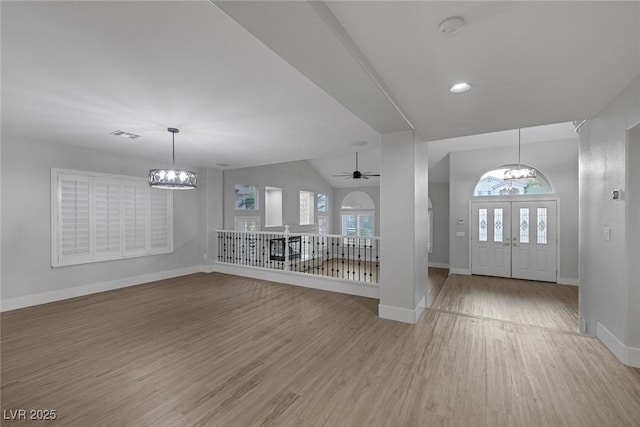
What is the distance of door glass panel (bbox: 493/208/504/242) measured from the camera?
6.81 metres

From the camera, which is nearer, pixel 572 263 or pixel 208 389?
pixel 208 389

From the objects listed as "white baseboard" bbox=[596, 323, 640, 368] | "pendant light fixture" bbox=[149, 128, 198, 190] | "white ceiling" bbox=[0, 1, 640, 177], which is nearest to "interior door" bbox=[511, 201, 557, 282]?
"white baseboard" bbox=[596, 323, 640, 368]

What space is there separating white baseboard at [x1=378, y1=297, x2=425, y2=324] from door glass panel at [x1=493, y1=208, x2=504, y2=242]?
13.9ft

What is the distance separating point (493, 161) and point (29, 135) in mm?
9283

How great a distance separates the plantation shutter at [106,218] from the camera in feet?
16.7

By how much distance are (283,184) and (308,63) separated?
746 centimetres

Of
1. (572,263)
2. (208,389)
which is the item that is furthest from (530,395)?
(572,263)

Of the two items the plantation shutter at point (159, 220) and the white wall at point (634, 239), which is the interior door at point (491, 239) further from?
the plantation shutter at point (159, 220)

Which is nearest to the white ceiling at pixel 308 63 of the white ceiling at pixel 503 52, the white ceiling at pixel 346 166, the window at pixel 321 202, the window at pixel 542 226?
the white ceiling at pixel 503 52

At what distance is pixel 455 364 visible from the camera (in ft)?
8.64

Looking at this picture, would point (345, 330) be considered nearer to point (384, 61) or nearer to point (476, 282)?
point (384, 61)

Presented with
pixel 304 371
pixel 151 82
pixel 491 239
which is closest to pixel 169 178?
A: pixel 151 82

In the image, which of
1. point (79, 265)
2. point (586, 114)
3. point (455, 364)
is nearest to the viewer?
point (455, 364)

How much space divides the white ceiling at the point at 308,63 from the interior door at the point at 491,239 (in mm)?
4041
